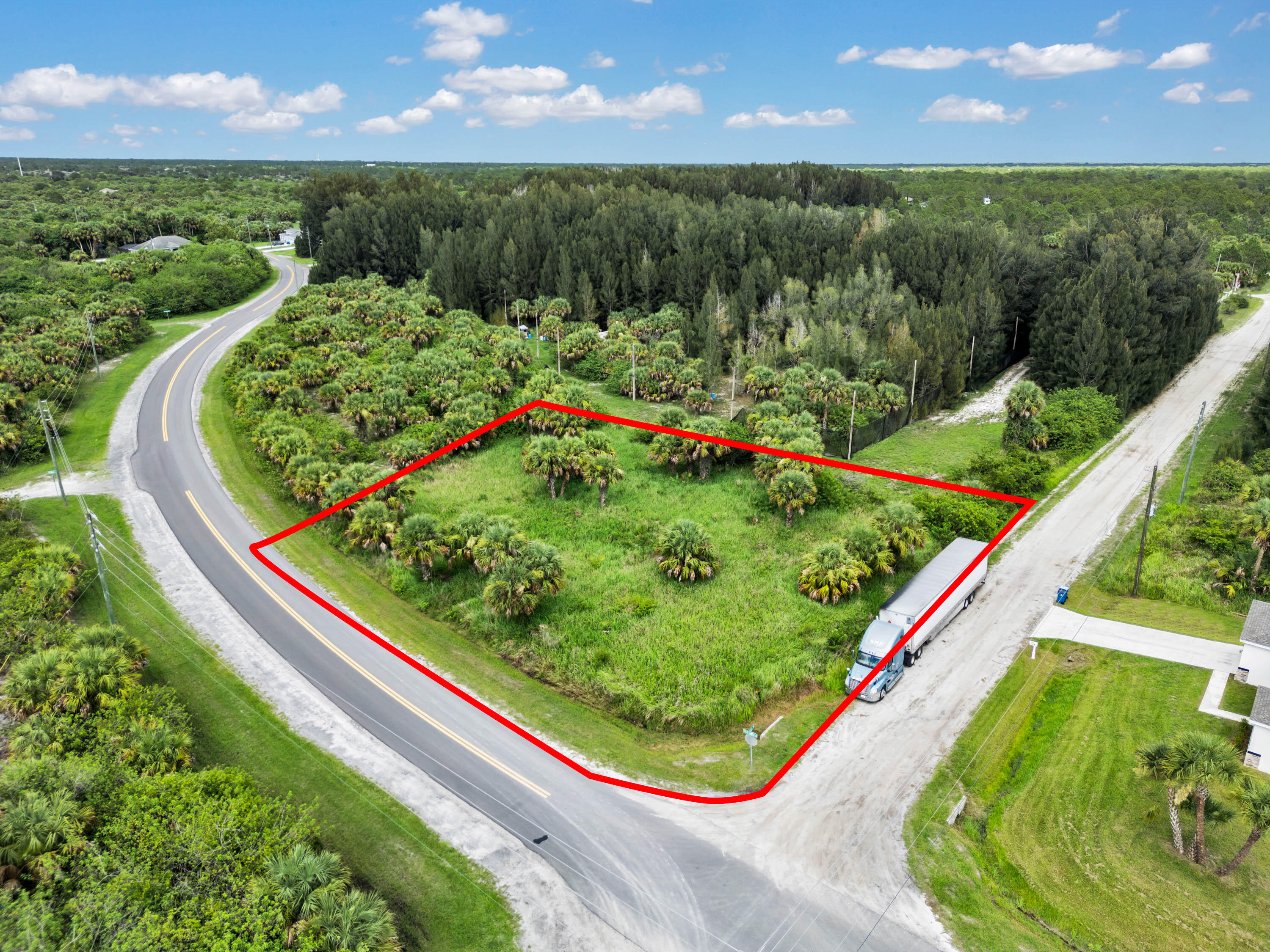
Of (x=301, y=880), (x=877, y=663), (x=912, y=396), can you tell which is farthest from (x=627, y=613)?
(x=912, y=396)

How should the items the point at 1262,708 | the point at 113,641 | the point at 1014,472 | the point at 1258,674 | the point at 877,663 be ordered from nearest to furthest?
the point at 1262,708 → the point at 1258,674 → the point at 113,641 → the point at 877,663 → the point at 1014,472

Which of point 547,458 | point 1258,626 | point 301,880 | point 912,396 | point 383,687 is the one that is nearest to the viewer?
point 301,880

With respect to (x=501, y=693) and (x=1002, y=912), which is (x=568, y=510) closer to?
(x=501, y=693)

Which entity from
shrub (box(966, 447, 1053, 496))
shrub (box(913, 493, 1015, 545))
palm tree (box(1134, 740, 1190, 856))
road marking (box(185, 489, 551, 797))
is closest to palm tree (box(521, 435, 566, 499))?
road marking (box(185, 489, 551, 797))

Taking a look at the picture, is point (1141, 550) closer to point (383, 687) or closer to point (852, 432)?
point (852, 432)

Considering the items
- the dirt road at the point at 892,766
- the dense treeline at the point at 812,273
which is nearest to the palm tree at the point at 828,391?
the dense treeline at the point at 812,273

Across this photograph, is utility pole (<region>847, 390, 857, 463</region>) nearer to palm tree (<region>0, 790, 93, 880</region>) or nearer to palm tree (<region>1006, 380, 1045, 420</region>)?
palm tree (<region>1006, 380, 1045, 420</region>)
